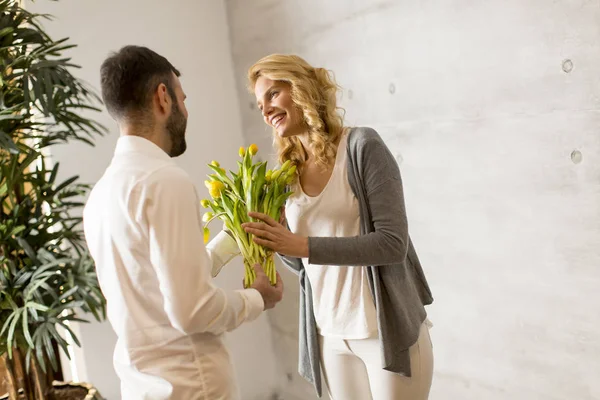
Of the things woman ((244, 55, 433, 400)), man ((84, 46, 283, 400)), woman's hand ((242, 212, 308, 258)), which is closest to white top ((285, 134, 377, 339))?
woman ((244, 55, 433, 400))

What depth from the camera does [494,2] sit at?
250 centimetres

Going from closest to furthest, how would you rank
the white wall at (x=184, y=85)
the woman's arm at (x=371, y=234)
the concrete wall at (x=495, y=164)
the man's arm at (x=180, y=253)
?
the man's arm at (x=180, y=253), the woman's arm at (x=371, y=234), the concrete wall at (x=495, y=164), the white wall at (x=184, y=85)

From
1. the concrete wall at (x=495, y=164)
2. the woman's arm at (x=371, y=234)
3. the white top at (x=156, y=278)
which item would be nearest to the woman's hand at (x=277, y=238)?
the woman's arm at (x=371, y=234)

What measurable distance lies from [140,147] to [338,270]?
74 cm

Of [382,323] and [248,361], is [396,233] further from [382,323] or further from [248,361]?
[248,361]

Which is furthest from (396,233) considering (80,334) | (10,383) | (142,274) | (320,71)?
(80,334)

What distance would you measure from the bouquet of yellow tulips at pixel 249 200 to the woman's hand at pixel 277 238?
7 cm

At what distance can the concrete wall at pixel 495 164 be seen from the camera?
2.32m

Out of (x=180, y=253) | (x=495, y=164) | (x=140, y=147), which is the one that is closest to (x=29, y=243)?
(x=140, y=147)

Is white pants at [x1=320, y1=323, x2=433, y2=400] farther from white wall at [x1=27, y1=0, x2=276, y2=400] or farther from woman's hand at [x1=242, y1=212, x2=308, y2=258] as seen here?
white wall at [x1=27, y1=0, x2=276, y2=400]

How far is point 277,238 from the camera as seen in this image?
→ 201cm

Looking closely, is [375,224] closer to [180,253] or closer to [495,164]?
[180,253]

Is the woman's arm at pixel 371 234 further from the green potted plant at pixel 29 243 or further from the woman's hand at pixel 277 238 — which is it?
the green potted plant at pixel 29 243

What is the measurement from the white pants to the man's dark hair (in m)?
0.93
